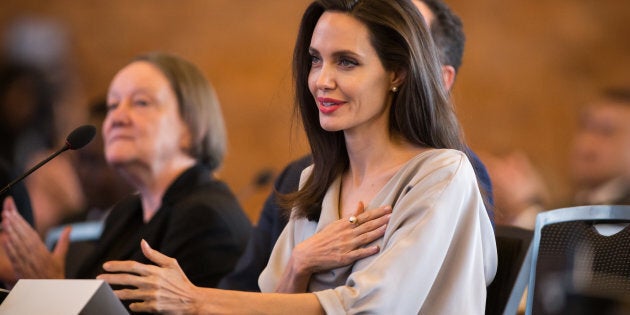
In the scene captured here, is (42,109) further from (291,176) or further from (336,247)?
(336,247)

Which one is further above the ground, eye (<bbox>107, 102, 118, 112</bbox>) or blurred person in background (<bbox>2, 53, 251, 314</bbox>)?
eye (<bbox>107, 102, 118, 112</bbox>)

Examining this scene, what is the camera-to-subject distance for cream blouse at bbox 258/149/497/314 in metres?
1.93

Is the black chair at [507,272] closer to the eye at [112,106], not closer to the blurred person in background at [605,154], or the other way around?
the eye at [112,106]

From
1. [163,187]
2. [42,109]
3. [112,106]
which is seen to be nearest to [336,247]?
[163,187]

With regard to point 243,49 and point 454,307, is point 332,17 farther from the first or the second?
point 243,49

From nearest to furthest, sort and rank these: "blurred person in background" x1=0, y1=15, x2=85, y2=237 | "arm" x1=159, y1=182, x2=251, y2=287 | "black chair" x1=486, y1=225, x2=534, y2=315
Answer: "black chair" x1=486, y1=225, x2=534, y2=315 → "arm" x1=159, y1=182, x2=251, y2=287 → "blurred person in background" x1=0, y1=15, x2=85, y2=237

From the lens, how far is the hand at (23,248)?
3.08 metres

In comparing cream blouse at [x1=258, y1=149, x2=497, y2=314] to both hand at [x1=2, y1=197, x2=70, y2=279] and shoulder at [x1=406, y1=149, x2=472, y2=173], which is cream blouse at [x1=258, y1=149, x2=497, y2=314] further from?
hand at [x1=2, y1=197, x2=70, y2=279]

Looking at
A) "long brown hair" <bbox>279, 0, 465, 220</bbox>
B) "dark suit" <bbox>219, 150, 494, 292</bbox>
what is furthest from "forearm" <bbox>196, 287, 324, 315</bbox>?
"dark suit" <bbox>219, 150, 494, 292</bbox>

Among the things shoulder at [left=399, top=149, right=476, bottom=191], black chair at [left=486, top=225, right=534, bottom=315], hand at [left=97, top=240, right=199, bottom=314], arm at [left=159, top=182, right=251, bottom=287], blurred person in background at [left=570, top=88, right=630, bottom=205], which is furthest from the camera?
blurred person in background at [left=570, top=88, right=630, bottom=205]

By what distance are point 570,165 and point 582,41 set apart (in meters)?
0.82

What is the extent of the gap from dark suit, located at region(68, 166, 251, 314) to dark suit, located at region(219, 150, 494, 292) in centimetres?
11

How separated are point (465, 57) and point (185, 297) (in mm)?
4924

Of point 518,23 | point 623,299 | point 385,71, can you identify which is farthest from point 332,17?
point 518,23
